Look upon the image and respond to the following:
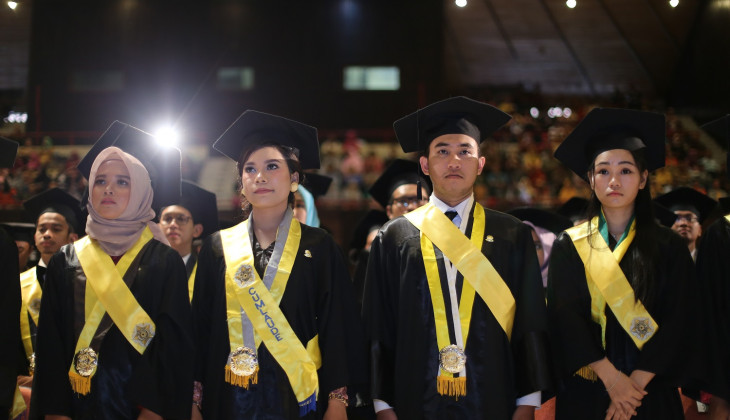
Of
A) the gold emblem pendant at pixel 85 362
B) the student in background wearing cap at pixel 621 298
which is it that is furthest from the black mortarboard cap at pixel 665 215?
the gold emblem pendant at pixel 85 362

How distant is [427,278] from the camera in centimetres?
311

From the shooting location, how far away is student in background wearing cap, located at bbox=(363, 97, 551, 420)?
2980 millimetres

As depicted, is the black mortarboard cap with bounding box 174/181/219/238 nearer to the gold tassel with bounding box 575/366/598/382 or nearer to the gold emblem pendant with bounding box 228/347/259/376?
the gold emblem pendant with bounding box 228/347/259/376

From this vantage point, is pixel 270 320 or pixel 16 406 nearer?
pixel 270 320

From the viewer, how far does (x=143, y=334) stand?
3092 mm

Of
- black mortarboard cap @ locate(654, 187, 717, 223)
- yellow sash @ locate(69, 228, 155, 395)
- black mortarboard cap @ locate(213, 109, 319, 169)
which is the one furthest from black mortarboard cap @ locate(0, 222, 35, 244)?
black mortarboard cap @ locate(654, 187, 717, 223)

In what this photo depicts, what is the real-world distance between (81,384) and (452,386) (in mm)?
1459

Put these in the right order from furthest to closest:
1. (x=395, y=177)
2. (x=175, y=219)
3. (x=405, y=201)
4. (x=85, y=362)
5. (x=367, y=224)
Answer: (x=367, y=224)
(x=395, y=177)
(x=405, y=201)
(x=175, y=219)
(x=85, y=362)

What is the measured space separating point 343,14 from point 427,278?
555 inches

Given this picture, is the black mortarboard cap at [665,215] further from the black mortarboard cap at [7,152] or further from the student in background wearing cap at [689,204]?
the black mortarboard cap at [7,152]

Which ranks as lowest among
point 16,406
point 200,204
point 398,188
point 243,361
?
point 16,406

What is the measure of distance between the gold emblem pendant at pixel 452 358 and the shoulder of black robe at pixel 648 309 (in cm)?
48

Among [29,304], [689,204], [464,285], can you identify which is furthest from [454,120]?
[689,204]

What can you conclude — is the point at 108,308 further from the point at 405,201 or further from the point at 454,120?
the point at 405,201
